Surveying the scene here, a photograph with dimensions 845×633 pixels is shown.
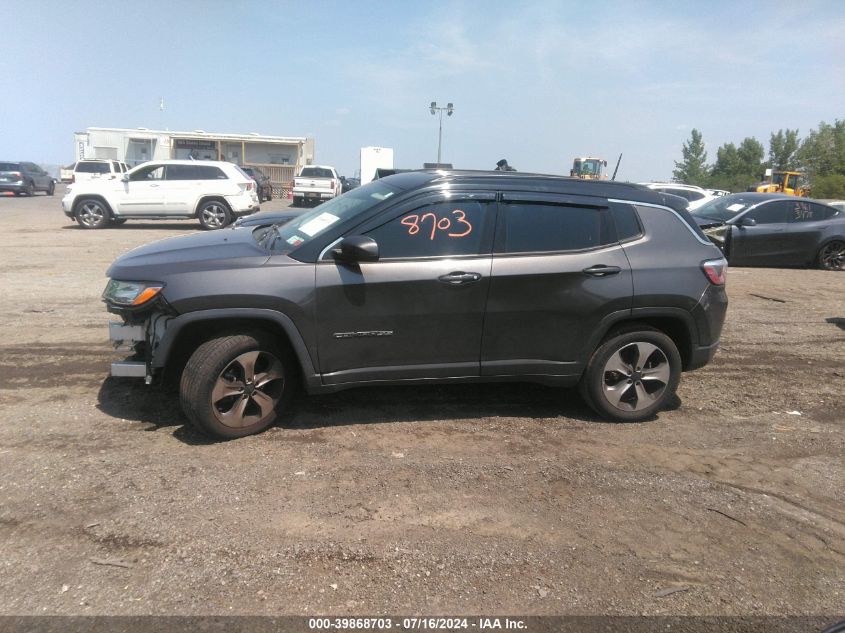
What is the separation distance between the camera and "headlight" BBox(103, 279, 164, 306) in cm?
386

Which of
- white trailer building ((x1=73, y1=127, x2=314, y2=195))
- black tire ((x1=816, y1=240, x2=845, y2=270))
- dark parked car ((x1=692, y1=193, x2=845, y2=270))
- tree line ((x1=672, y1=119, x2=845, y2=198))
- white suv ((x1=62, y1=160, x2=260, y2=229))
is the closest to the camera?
dark parked car ((x1=692, y1=193, x2=845, y2=270))

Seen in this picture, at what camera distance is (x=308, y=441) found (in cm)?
407

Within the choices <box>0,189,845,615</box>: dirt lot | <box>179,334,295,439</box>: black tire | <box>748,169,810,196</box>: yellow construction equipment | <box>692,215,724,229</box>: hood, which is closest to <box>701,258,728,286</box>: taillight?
<box>0,189,845,615</box>: dirt lot

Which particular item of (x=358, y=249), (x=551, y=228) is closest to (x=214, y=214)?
(x=358, y=249)

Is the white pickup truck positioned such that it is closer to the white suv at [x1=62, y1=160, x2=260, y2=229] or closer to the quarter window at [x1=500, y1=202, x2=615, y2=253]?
the white suv at [x1=62, y1=160, x2=260, y2=229]

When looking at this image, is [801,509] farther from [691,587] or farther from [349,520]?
[349,520]

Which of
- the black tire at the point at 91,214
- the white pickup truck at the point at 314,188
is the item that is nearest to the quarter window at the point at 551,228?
the black tire at the point at 91,214

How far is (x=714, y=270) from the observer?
4598mm

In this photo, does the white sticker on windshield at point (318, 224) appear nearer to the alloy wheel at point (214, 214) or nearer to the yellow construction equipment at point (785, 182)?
the alloy wheel at point (214, 214)

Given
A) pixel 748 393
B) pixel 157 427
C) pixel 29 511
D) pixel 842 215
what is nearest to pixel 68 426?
pixel 157 427

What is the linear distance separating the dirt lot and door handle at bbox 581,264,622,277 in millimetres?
1142

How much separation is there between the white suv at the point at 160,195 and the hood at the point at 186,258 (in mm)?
12596

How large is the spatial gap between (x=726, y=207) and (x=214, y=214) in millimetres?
12384

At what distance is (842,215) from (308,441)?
12.5 metres
